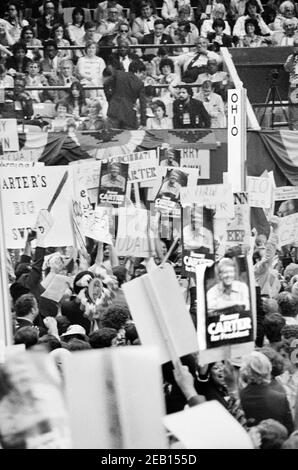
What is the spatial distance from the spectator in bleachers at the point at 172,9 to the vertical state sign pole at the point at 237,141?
10.7 meters

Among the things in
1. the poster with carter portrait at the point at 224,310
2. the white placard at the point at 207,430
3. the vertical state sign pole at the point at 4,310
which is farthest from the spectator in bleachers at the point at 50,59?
the white placard at the point at 207,430

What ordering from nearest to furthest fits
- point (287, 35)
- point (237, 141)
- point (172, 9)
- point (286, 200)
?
1. point (237, 141)
2. point (286, 200)
3. point (287, 35)
4. point (172, 9)

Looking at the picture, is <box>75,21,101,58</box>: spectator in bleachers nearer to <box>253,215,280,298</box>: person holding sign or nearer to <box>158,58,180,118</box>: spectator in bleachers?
<box>158,58,180,118</box>: spectator in bleachers

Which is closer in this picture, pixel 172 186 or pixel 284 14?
pixel 172 186

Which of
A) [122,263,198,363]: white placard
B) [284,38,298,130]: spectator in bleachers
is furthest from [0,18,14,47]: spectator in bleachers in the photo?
[122,263,198,363]: white placard

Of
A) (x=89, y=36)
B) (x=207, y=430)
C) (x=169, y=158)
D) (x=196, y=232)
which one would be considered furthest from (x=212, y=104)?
(x=207, y=430)

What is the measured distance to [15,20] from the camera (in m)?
21.2

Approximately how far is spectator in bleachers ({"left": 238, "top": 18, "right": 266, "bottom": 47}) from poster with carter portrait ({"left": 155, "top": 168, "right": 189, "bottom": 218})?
8.67 metres

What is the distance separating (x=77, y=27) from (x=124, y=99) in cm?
421

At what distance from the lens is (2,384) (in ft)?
13.5

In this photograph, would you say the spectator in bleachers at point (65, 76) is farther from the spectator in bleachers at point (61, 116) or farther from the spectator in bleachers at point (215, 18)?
the spectator in bleachers at point (215, 18)

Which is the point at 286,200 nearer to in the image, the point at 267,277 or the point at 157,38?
the point at 267,277

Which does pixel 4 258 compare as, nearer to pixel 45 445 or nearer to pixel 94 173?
pixel 45 445

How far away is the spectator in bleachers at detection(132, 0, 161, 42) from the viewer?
21.1m
